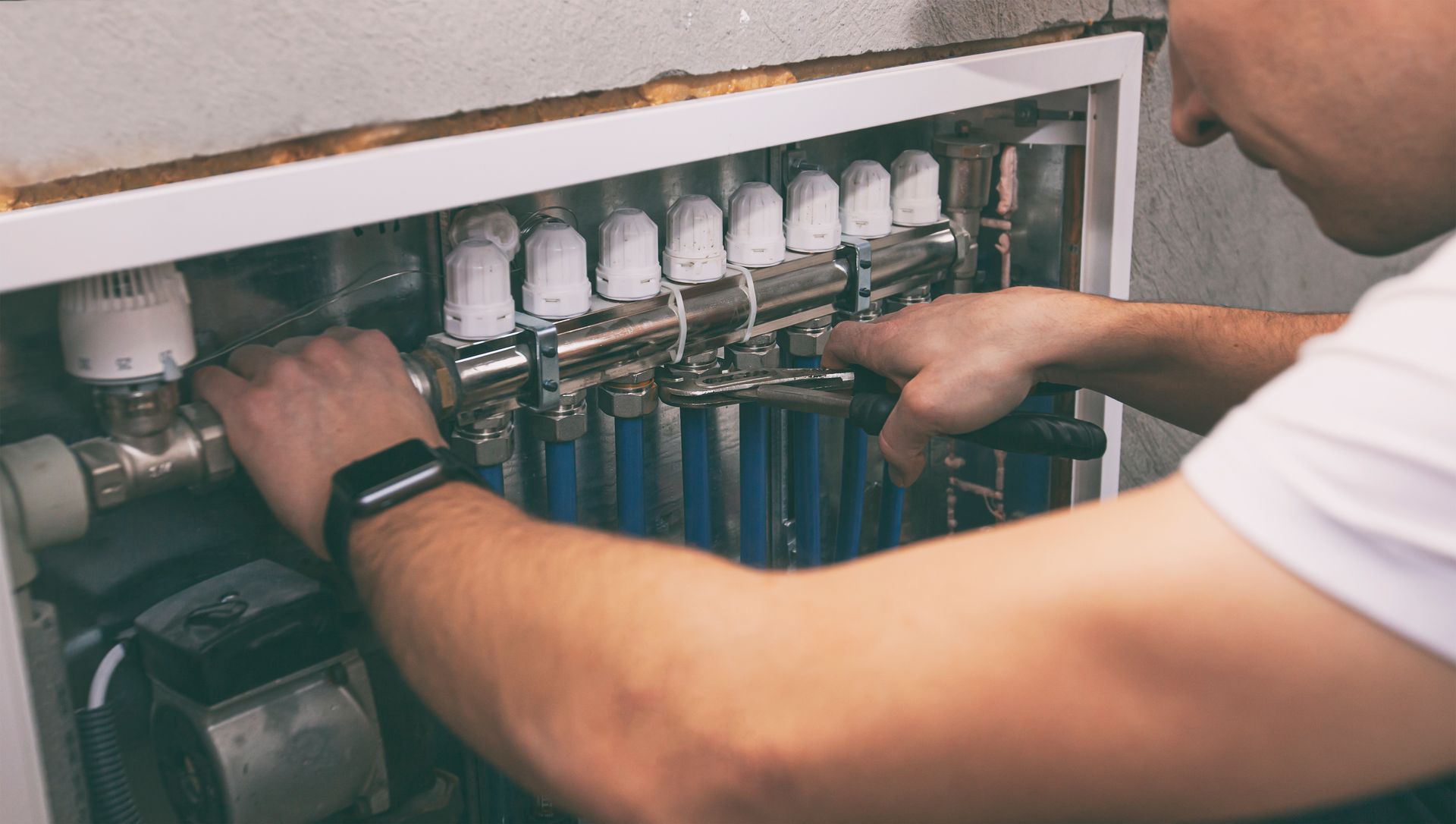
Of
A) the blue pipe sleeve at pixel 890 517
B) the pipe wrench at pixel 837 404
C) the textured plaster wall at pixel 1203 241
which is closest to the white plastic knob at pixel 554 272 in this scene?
the pipe wrench at pixel 837 404

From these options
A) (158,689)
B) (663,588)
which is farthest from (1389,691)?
(158,689)

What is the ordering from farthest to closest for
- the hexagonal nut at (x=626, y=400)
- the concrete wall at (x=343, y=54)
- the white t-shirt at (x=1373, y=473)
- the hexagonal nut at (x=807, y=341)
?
1. the hexagonal nut at (x=807, y=341)
2. the hexagonal nut at (x=626, y=400)
3. the concrete wall at (x=343, y=54)
4. the white t-shirt at (x=1373, y=473)

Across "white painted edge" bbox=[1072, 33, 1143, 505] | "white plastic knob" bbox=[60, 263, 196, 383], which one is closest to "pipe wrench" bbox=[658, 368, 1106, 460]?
"white painted edge" bbox=[1072, 33, 1143, 505]

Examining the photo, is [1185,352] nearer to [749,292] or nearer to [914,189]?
[914,189]

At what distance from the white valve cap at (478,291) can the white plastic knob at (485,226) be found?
0.11ft

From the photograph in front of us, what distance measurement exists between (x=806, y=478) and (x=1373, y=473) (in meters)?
0.56

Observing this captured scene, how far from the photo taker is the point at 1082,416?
3.34 feet

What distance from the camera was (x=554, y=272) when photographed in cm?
72

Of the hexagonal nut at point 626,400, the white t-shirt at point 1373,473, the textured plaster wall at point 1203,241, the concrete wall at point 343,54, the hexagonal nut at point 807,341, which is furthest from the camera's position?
the textured plaster wall at point 1203,241

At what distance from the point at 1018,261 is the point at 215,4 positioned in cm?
70

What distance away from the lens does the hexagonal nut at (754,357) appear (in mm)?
859

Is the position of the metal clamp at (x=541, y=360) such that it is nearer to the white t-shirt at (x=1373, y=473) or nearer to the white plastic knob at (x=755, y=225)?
the white plastic knob at (x=755, y=225)

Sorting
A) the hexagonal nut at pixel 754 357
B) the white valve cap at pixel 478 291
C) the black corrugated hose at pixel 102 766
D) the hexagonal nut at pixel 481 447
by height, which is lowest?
the black corrugated hose at pixel 102 766

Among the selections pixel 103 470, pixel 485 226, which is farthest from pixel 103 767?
pixel 485 226
